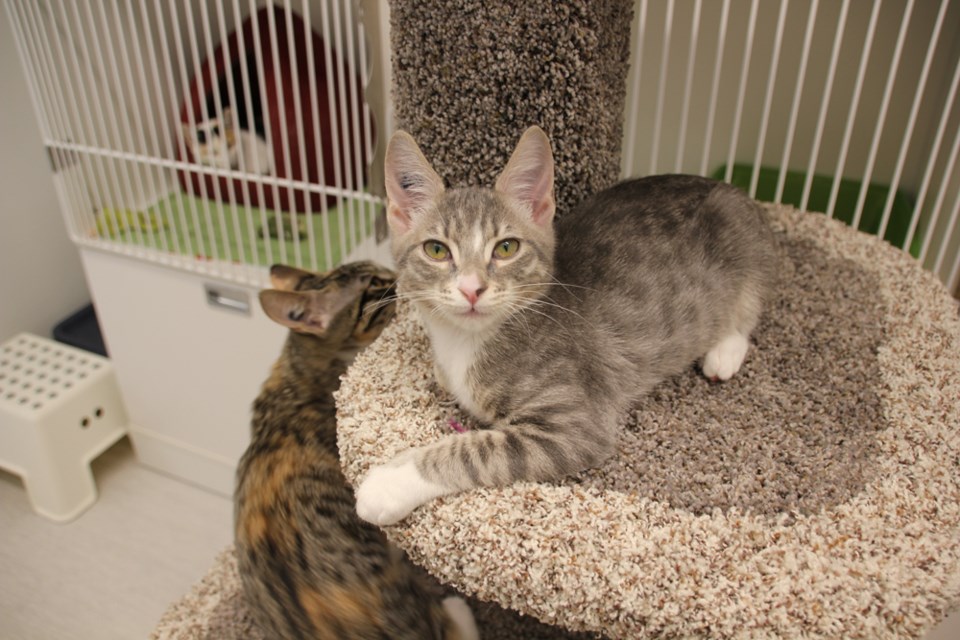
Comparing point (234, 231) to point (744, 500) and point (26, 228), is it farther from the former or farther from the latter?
point (744, 500)

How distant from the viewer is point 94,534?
2049 mm

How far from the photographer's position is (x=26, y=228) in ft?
7.30

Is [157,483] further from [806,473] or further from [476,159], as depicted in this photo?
[806,473]

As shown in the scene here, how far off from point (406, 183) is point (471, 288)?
0.22 metres

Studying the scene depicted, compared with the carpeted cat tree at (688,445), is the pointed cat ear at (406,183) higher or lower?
higher

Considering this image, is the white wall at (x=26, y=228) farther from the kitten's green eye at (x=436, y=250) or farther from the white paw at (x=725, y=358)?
the white paw at (x=725, y=358)

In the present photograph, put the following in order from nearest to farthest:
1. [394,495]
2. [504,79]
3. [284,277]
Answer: [394,495] → [504,79] → [284,277]

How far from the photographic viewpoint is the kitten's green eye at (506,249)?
0.97 metres

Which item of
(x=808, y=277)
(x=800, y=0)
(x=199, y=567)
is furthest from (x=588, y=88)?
(x=199, y=567)

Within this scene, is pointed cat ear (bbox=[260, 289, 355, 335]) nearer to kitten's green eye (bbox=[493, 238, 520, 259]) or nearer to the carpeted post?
the carpeted post

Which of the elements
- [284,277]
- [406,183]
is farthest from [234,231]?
[406,183]

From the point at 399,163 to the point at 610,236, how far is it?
13.8 inches

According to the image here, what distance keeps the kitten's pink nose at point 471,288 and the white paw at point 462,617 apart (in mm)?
572

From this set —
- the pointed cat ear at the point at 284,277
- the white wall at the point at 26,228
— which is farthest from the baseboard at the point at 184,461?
the pointed cat ear at the point at 284,277
